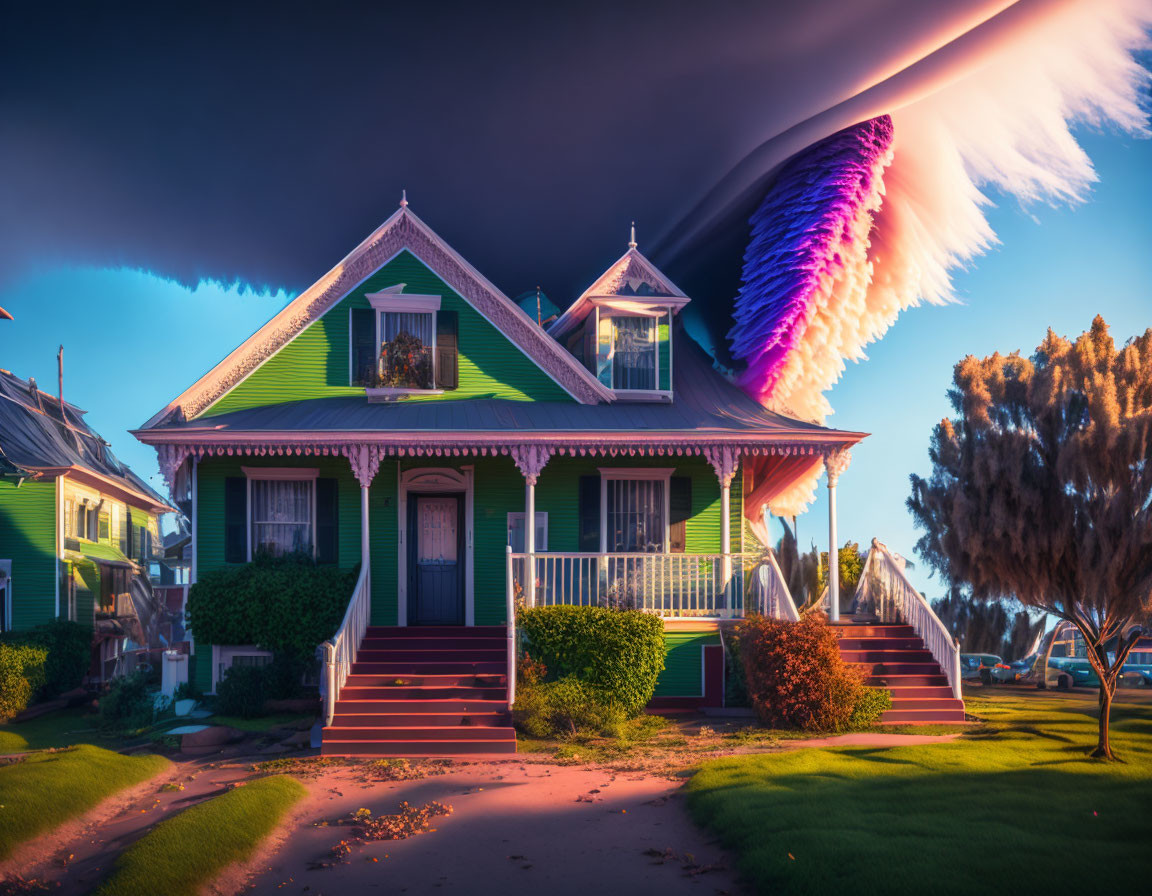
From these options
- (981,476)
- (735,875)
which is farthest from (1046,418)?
(735,875)

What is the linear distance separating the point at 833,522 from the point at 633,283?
6.43 metres

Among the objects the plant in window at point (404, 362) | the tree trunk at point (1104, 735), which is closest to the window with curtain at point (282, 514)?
the plant in window at point (404, 362)

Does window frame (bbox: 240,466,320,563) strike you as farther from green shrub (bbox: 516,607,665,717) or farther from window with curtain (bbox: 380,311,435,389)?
green shrub (bbox: 516,607,665,717)

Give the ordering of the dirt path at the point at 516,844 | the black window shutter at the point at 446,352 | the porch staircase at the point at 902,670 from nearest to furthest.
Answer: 1. the dirt path at the point at 516,844
2. the porch staircase at the point at 902,670
3. the black window shutter at the point at 446,352

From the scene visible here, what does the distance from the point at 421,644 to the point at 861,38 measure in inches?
729

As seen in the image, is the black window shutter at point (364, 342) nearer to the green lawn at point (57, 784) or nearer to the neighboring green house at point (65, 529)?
the green lawn at point (57, 784)

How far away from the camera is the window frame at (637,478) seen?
1933 cm

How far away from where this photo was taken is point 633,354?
2017cm

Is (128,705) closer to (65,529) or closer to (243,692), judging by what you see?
(243,692)

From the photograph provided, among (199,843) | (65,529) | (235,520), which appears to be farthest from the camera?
(65,529)

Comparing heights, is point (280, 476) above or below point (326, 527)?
above

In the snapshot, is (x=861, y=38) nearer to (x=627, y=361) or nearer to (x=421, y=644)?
(x=627, y=361)

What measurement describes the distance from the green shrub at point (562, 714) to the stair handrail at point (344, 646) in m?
2.72

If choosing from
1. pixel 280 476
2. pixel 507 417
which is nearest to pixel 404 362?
pixel 507 417
